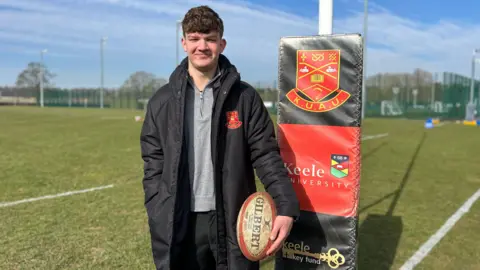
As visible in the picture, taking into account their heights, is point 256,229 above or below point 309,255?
above

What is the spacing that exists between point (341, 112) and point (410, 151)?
1105 centimetres

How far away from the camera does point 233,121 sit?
2396 millimetres

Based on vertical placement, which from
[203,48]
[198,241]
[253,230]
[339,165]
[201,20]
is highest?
[201,20]

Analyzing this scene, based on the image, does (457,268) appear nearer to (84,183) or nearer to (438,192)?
(438,192)

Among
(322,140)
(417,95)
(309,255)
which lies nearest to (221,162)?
(322,140)

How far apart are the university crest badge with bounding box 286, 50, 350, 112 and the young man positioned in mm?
728

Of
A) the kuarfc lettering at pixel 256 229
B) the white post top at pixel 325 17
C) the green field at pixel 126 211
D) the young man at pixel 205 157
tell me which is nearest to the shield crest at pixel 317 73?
the white post top at pixel 325 17

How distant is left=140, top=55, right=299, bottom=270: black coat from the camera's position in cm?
237

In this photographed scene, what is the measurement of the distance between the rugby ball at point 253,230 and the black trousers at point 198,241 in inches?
6.9

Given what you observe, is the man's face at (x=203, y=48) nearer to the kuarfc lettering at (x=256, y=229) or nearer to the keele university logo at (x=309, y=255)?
the kuarfc lettering at (x=256, y=229)

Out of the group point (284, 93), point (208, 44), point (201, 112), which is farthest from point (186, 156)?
point (284, 93)

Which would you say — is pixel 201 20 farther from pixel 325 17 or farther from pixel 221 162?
pixel 325 17

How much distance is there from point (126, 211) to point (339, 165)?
392 cm

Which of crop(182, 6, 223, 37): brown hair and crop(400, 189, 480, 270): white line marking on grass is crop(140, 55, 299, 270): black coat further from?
crop(400, 189, 480, 270): white line marking on grass
